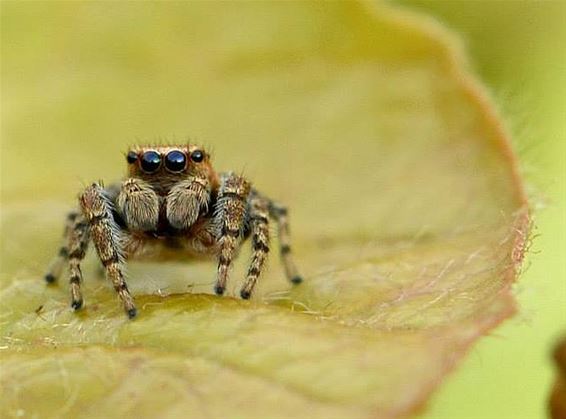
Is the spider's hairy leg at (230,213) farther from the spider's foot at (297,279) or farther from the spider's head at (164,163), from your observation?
the spider's foot at (297,279)

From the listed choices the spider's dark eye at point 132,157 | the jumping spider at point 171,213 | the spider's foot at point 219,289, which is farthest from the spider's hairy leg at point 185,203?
the spider's foot at point 219,289

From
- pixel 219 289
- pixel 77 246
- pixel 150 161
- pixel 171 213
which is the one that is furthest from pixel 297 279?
pixel 77 246

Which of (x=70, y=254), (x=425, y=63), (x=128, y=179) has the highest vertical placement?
(x=425, y=63)

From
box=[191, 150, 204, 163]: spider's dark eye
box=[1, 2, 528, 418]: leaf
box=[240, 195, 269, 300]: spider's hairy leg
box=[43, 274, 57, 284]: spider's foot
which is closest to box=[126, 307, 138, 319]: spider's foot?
box=[1, 2, 528, 418]: leaf

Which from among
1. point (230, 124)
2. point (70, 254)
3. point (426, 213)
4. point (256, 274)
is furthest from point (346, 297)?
point (230, 124)

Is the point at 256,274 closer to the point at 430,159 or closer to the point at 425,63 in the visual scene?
the point at 430,159
